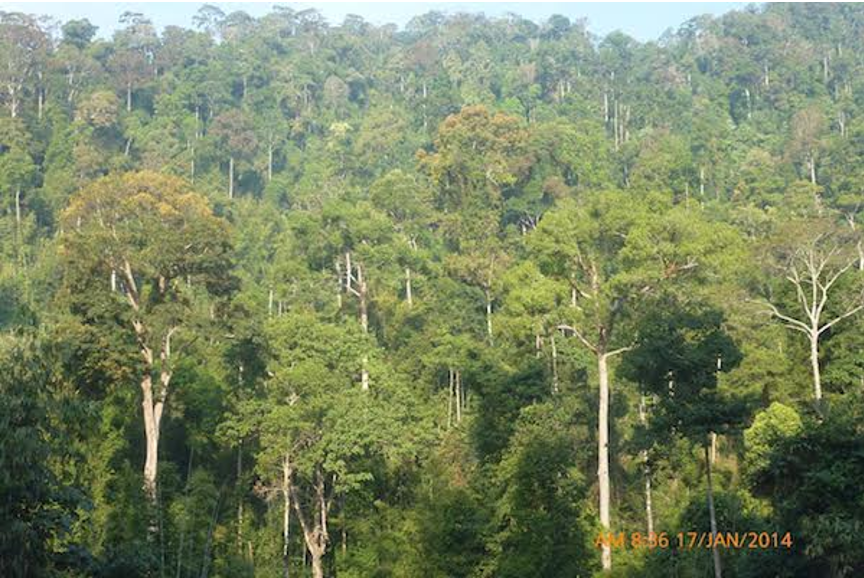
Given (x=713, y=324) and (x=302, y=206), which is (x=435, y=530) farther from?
(x=302, y=206)

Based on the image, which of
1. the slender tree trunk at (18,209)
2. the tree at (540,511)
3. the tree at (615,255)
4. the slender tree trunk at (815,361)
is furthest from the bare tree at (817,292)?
the slender tree trunk at (18,209)

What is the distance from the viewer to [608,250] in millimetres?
26734

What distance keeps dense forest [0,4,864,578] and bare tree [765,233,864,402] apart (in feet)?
0.34

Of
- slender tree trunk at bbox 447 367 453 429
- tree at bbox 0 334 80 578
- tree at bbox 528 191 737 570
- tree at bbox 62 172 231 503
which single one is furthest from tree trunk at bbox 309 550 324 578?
tree at bbox 0 334 80 578

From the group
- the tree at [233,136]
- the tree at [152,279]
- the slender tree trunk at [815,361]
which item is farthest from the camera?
the tree at [233,136]

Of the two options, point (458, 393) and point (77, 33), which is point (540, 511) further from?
point (77, 33)

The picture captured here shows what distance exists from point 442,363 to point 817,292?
37.6 feet

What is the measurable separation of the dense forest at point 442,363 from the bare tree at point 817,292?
105 mm

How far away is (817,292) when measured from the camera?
28469 mm

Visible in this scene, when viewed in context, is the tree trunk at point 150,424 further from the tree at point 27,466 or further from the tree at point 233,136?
the tree at point 233,136

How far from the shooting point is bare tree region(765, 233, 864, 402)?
27.4 m

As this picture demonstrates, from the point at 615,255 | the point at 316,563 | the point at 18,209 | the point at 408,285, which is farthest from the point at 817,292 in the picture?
the point at 18,209

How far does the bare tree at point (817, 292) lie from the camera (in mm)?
27391

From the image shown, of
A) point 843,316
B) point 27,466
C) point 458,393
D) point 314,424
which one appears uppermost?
point 843,316
